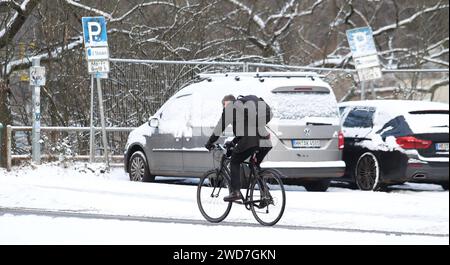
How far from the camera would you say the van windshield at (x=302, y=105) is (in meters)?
14.4

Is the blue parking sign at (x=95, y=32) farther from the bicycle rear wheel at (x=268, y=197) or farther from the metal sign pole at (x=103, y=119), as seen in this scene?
the bicycle rear wheel at (x=268, y=197)

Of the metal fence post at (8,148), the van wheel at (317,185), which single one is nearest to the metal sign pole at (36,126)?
the metal fence post at (8,148)

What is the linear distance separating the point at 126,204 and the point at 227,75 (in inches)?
128

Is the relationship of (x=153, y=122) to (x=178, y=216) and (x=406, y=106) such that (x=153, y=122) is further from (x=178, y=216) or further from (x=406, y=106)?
(x=406, y=106)

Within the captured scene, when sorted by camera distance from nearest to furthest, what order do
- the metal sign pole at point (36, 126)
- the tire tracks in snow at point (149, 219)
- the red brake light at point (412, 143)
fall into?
1. the tire tracks in snow at point (149, 219)
2. the red brake light at point (412, 143)
3. the metal sign pole at point (36, 126)

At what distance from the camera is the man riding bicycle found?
10.4 metres

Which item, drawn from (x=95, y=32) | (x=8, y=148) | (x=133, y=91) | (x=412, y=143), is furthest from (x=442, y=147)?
(x=8, y=148)

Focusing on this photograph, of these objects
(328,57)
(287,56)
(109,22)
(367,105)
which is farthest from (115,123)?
(328,57)

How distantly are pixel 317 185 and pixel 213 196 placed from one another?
15.1ft

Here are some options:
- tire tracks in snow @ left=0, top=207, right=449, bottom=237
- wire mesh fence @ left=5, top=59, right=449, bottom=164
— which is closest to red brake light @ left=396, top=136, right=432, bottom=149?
tire tracks in snow @ left=0, top=207, right=449, bottom=237

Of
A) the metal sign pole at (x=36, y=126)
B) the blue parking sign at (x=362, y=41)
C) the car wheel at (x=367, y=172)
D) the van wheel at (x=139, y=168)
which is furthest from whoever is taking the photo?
the blue parking sign at (x=362, y=41)

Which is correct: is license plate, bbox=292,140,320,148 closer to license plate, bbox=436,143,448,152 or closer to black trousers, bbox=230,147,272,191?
license plate, bbox=436,143,448,152

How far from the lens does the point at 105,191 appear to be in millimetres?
14617
